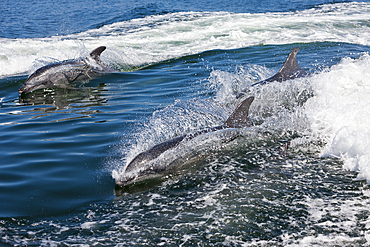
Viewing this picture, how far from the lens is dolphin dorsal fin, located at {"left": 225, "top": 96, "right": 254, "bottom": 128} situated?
7164mm

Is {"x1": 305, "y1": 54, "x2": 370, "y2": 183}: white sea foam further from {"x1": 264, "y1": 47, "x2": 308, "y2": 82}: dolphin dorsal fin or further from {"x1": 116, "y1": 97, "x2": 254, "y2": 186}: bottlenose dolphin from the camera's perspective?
{"x1": 116, "y1": 97, "x2": 254, "y2": 186}: bottlenose dolphin

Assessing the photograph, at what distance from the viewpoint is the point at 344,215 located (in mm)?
4859

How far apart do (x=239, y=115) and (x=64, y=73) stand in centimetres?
799

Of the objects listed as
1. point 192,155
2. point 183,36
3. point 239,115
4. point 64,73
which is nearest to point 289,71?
A: point 239,115

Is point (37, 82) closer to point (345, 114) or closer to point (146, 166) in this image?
point (146, 166)

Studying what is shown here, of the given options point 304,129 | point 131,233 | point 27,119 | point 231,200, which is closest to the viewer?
point 131,233

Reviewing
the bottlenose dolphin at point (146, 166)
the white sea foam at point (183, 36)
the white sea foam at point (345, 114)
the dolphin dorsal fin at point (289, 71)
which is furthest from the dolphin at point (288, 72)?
the white sea foam at point (183, 36)

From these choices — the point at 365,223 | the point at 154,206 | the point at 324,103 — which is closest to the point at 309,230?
the point at 365,223

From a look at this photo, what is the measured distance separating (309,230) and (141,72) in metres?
10.9

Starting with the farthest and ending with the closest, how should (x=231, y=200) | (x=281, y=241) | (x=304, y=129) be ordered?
(x=304, y=129) → (x=231, y=200) → (x=281, y=241)

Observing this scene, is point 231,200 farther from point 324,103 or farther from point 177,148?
point 324,103

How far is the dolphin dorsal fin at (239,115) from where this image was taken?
7.16 meters

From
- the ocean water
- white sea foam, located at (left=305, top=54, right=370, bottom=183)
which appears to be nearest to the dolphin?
the ocean water

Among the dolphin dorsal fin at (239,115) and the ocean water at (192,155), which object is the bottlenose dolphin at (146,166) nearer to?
the ocean water at (192,155)
